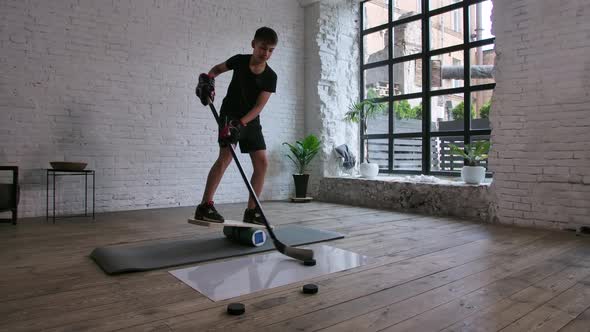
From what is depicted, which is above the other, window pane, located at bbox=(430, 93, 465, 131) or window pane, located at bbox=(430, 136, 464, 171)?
window pane, located at bbox=(430, 93, 465, 131)

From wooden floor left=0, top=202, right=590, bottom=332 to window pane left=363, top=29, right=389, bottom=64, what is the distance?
379cm

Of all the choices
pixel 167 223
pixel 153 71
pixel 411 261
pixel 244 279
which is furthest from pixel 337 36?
pixel 244 279

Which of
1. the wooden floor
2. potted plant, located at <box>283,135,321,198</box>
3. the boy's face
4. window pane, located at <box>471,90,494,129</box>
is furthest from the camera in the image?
potted plant, located at <box>283,135,321,198</box>

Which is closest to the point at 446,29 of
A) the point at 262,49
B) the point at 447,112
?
the point at 447,112

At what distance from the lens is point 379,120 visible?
6.27 metres

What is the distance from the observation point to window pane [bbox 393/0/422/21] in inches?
230

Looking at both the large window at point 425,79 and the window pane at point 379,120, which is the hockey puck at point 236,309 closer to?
the large window at point 425,79

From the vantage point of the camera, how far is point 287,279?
215cm

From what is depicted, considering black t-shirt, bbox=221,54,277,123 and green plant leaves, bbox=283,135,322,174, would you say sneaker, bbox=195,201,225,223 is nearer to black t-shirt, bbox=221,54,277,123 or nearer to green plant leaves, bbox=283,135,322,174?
black t-shirt, bbox=221,54,277,123

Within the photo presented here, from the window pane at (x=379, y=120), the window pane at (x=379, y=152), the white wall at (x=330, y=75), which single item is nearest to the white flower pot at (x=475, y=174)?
the window pane at (x=379, y=152)

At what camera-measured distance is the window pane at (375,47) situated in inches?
247

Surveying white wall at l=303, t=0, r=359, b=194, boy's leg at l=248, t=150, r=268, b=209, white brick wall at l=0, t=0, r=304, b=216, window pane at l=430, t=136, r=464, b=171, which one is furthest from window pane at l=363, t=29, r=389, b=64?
boy's leg at l=248, t=150, r=268, b=209

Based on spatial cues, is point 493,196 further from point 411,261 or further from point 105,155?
point 105,155

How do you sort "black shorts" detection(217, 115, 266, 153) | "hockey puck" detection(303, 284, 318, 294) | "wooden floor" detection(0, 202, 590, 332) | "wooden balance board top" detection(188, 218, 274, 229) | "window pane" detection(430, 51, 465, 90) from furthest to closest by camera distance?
"window pane" detection(430, 51, 465, 90) → "black shorts" detection(217, 115, 266, 153) → "wooden balance board top" detection(188, 218, 274, 229) → "hockey puck" detection(303, 284, 318, 294) → "wooden floor" detection(0, 202, 590, 332)
